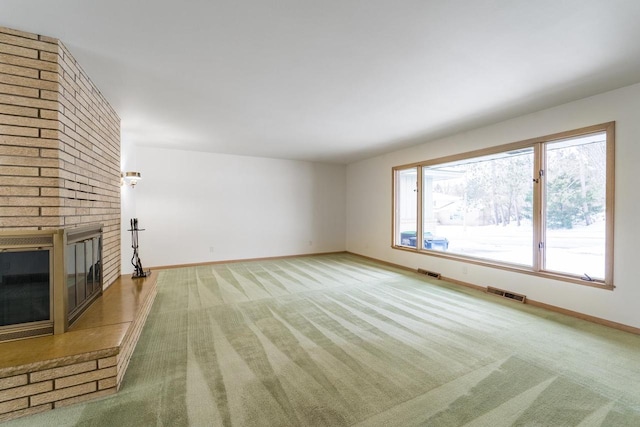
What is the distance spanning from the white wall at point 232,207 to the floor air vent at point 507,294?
443 cm

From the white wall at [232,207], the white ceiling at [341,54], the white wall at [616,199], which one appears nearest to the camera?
the white ceiling at [341,54]

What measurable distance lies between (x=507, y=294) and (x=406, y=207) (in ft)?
8.78

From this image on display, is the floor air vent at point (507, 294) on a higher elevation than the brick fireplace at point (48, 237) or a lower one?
lower

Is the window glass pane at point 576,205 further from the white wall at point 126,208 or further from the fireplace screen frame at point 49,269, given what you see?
the white wall at point 126,208

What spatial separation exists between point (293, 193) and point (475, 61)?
548cm

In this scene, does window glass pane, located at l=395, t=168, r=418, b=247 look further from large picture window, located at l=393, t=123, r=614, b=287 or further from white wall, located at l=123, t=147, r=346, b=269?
white wall, located at l=123, t=147, r=346, b=269

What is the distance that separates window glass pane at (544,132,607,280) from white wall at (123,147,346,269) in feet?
16.8

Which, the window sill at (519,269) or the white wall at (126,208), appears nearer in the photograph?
the window sill at (519,269)

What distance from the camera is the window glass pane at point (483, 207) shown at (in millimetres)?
3988

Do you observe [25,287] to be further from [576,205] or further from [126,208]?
[576,205]

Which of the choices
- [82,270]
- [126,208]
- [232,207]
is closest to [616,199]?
[82,270]

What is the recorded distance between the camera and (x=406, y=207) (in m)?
6.14

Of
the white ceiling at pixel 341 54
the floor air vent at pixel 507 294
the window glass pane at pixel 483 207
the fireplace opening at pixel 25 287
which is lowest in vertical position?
the floor air vent at pixel 507 294

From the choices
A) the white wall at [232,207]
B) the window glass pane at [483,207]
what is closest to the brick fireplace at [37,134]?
the white wall at [232,207]
